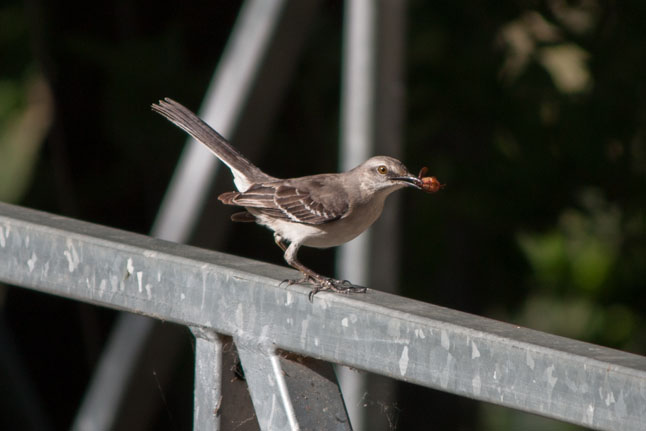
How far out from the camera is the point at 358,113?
177 inches

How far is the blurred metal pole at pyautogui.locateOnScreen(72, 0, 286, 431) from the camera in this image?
469 cm

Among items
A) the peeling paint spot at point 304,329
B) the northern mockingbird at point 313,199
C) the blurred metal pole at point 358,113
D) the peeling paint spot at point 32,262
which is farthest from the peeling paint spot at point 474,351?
the blurred metal pole at point 358,113

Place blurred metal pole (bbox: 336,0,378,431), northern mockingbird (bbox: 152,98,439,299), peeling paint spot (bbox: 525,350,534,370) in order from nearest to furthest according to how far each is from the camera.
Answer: peeling paint spot (bbox: 525,350,534,370)
northern mockingbird (bbox: 152,98,439,299)
blurred metal pole (bbox: 336,0,378,431)

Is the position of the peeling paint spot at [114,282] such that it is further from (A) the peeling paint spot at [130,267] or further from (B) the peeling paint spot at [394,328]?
(B) the peeling paint spot at [394,328]

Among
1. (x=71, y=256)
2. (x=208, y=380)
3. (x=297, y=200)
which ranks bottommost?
(x=208, y=380)

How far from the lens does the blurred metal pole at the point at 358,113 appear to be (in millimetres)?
4445

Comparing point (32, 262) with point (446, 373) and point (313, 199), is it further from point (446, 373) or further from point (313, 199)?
point (313, 199)

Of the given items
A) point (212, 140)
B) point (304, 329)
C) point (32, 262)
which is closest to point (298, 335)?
point (304, 329)

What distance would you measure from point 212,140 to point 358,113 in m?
0.71

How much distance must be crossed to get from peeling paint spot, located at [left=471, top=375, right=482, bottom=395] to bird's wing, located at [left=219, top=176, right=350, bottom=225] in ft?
7.88

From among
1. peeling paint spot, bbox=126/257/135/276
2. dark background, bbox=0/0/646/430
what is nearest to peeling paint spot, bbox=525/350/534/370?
peeling paint spot, bbox=126/257/135/276

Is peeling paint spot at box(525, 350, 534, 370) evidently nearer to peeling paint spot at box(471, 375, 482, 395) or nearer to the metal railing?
the metal railing

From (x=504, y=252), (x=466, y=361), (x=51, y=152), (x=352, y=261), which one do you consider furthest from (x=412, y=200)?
(x=466, y=361)

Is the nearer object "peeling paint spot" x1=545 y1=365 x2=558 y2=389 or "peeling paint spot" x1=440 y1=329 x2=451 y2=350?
"peeling paint spot" x1=545 y1=365 x2=558 y2=389
